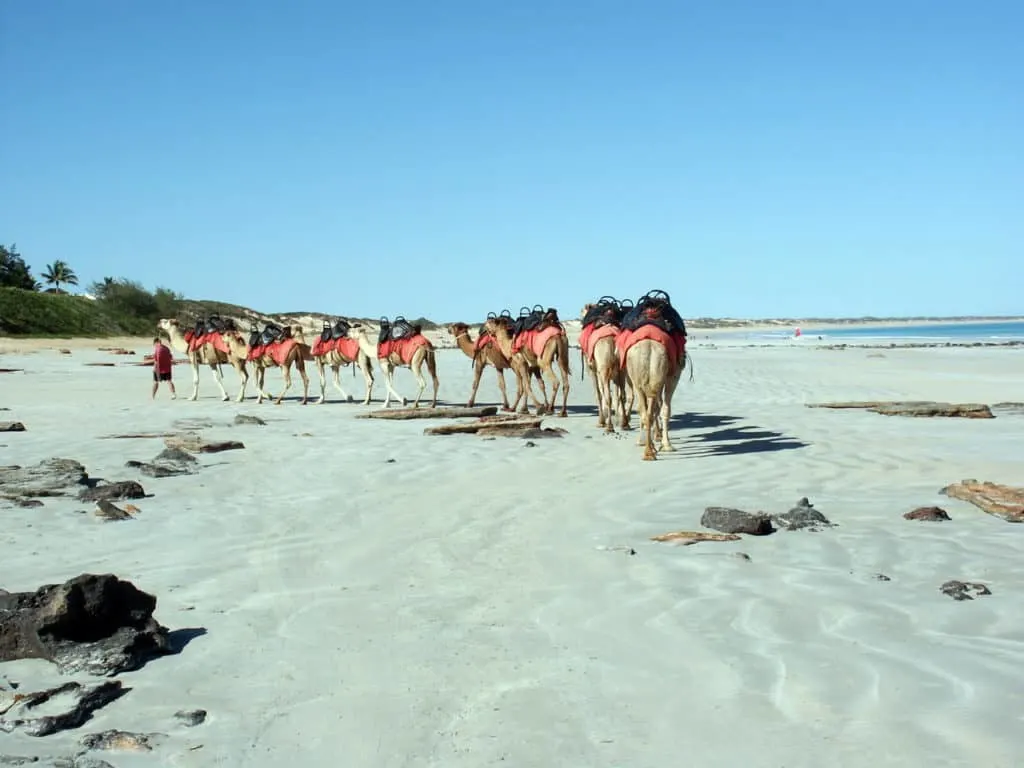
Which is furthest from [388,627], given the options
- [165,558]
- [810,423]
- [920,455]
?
[810,423]

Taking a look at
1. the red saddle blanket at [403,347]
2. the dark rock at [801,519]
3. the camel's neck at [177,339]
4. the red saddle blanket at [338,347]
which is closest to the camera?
the dark rock at [801,519]

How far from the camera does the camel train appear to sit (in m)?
12.0

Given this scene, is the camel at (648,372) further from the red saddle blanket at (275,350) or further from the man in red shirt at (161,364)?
the man in red shirt at (161,364)

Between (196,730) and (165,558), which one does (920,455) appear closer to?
(165,558)

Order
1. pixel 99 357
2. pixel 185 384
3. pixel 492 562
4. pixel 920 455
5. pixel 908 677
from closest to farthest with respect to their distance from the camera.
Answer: pixel 908 677 < pixel 492 562 < pixel 920 455 < pixel 185 384 < pixel 99 357

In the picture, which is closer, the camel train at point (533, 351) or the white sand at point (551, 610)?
the white sand at point (551, 610)

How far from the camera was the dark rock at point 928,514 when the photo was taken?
7.59 m

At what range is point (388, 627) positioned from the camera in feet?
17.1

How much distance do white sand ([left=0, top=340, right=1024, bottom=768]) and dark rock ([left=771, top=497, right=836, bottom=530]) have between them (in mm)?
122

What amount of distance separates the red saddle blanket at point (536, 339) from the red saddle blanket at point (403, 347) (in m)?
2.34

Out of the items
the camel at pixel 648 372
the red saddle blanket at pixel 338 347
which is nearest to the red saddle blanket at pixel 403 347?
the red saddle blanket at pixel 338 347

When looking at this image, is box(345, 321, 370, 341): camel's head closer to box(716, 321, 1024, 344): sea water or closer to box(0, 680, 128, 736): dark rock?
box(0, 680, 128, 736): dark rock

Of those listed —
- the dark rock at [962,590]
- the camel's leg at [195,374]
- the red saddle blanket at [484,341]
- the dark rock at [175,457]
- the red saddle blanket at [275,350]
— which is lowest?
the dark rock at [962,590]

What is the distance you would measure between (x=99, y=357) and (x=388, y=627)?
3990cm
